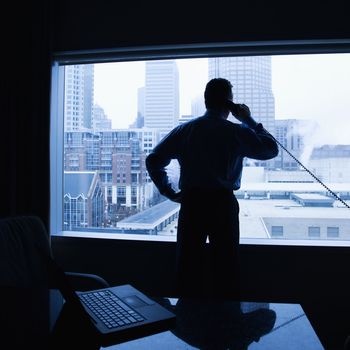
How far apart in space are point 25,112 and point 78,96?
423mm

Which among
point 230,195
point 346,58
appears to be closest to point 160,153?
point 230,195

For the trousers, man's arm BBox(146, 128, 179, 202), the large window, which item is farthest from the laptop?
the large window

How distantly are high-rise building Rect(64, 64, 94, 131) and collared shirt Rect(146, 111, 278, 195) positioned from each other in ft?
3.36

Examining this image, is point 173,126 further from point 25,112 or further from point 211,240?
point 25,112

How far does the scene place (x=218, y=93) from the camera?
1.85 metres

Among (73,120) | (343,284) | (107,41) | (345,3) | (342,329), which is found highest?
(345,3)

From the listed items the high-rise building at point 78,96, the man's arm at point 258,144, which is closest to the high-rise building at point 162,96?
the high-rise building at point 78,96

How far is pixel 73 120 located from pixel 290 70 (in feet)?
5.55

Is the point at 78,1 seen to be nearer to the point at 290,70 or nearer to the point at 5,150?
the point at 5,150

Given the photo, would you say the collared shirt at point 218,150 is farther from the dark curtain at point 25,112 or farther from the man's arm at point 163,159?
the dark curtain at point 25,112

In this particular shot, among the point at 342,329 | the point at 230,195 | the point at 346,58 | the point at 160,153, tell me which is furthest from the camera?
the point at 346,58

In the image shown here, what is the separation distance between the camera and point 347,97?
2.28 metres

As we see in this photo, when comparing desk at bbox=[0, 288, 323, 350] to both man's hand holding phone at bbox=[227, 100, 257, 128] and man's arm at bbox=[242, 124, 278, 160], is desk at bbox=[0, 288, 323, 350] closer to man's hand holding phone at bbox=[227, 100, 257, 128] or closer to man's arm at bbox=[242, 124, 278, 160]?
man's arm at bbox=[242, 124, 278, 160]

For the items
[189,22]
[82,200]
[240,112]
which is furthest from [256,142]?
[82,200]
